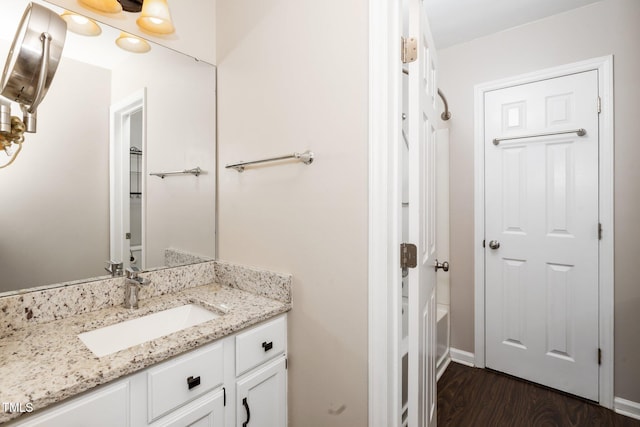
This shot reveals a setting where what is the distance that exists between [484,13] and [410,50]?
1.41 metres

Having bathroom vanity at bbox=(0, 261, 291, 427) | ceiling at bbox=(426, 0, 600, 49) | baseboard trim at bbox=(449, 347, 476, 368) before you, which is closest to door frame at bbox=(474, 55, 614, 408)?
ceiling at bbox=(426, 0, 600, 49)

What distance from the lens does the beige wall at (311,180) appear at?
3.60ft

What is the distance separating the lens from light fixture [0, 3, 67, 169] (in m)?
0.75

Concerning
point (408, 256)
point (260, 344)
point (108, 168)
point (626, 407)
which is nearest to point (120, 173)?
point (108, 168)

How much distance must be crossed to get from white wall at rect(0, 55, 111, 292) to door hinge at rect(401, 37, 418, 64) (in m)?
1.22

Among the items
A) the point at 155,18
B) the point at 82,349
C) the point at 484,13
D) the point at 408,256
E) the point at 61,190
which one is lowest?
the point at 82,349

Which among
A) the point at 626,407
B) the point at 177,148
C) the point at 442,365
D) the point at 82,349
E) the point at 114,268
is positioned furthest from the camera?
the point at 442,365

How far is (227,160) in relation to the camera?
157 cm

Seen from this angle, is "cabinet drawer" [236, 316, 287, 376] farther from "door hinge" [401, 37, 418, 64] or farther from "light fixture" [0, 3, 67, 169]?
"door hinge" [401, 37, 418, 64]

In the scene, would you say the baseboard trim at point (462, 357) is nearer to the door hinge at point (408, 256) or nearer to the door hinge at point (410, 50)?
the door hinge at point (408, 256)

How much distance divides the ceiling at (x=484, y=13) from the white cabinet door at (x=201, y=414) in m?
2.39

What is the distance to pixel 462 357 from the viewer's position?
7.86 ft

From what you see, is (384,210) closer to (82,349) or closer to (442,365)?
(82,349)

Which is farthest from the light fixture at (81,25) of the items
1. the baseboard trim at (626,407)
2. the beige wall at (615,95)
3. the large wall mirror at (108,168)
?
the baseboard trim at (626,407)
